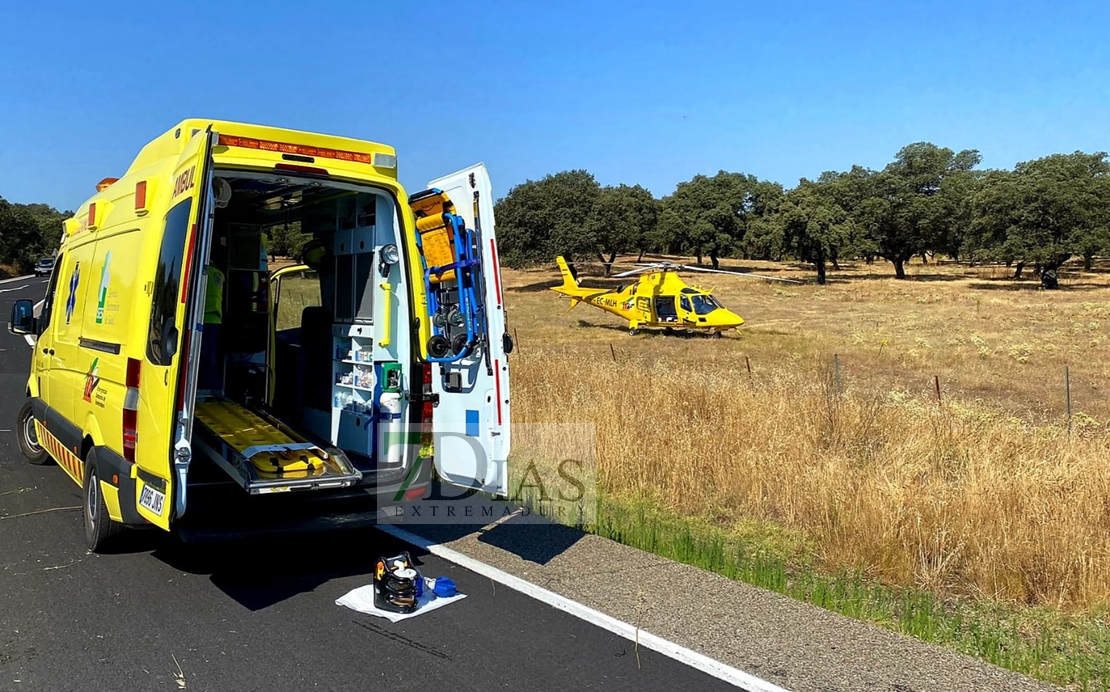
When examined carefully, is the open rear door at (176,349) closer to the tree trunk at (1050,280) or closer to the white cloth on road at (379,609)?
the white cloth on road at (379,609)

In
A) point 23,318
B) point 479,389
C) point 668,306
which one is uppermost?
point 23,318

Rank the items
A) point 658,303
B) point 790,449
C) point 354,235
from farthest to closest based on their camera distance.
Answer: point 658,303, point 790,449, point 354,235

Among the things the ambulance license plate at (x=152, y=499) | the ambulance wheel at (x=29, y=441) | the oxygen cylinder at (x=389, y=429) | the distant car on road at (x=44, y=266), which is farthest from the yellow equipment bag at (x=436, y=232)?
the distant car on road at (x=44, y=266)

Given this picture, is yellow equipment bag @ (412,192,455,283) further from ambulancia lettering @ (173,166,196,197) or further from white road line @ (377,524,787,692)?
white road line @ (377,524,787,692)

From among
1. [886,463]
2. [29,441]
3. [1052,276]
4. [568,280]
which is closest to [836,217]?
[1052,276]

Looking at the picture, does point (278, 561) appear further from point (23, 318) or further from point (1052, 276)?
point (1052, 276)

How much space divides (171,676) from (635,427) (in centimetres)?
604

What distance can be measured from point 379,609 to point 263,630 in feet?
2.16

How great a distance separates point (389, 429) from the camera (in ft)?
20.9

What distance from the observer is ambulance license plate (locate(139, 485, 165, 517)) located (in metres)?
4.86

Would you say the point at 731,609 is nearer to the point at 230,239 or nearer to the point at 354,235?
the point at 354,235

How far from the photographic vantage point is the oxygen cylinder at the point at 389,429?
630cm

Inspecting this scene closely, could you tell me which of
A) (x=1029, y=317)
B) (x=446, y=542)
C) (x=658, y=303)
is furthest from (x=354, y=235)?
(x=1029, y=317)

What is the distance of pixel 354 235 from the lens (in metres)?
6.95
